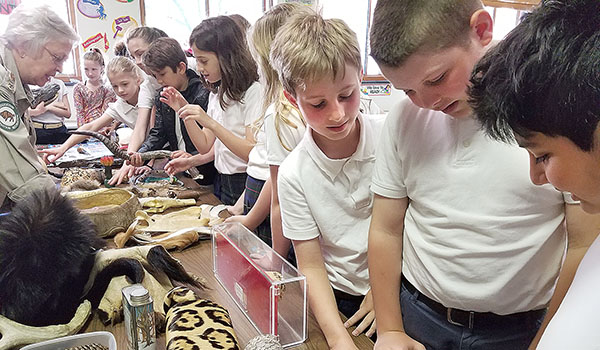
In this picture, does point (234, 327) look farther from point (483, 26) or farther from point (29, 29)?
point (29, 29)

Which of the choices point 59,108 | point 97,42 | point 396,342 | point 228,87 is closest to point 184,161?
point 228,87

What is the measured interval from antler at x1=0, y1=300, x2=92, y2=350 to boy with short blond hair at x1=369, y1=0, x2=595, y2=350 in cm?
62

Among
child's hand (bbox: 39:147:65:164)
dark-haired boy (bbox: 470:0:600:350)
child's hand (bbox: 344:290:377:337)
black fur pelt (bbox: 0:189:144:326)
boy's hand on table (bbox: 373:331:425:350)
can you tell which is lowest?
child's hand (bbox: 39:147:65:164)

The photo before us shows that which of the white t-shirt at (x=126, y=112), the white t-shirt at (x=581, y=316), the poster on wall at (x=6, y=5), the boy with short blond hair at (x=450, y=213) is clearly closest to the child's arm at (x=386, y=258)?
the boy with short blond hair at (x=450, y=213)

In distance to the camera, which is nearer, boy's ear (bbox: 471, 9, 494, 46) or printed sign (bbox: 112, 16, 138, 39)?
boy's ear (bbox: 471, 9, 494, 46)

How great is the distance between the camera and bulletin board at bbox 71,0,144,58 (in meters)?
5.70

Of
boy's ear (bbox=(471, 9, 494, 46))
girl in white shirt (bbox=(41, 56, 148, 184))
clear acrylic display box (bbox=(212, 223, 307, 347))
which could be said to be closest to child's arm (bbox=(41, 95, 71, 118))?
girl in white shirt (bbox=(41, 56, 148, 184))

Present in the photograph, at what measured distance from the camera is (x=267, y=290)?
0.82 metres

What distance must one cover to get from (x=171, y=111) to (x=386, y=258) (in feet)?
5.92

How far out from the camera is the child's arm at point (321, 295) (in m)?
0.84

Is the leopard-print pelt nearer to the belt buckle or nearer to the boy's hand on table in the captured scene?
the boy's hand on table

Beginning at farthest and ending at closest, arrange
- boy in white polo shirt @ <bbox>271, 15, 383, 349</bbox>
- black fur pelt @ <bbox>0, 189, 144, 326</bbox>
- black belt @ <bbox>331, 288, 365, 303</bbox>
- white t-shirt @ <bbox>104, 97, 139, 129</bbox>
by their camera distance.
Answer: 1. white t-shirt @ <bbox>104, 97, 139, 129</bbox>
2. black belt @ <bbox>331, 288, 365, 303</bbox>
3. boy in white polo shirt @ <bbox>271, 15, 383, 349</bbox>
4. black fur pelt @ <bbox>0, 189, 144, 326</bbox>

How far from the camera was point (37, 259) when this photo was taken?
833mm

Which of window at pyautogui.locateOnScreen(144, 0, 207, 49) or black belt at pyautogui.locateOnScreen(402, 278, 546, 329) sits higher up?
window at pyautogui.locateOnScreen(144, 0, 207, 49)
